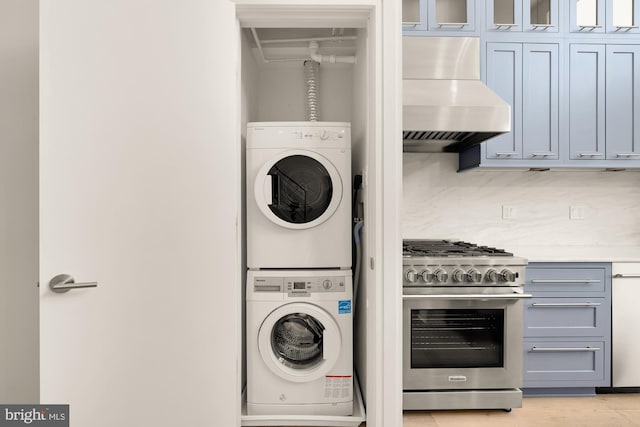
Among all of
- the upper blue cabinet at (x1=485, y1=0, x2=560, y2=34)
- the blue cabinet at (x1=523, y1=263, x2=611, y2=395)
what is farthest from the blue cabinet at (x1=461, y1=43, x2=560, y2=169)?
the blue cabinet at (x1=523, y1=263, x2=611, y2=395)

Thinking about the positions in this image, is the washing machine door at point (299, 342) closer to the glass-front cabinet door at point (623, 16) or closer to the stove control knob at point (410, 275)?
the stove control knob at point (410, 275)

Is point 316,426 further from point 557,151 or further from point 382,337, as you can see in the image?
point 557,151

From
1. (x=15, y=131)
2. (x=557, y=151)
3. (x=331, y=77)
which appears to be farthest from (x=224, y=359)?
(x=557, y=151)

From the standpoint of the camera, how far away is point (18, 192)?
157 centimetres

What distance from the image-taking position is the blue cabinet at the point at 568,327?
237 centimetres

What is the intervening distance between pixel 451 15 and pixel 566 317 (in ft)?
6.96

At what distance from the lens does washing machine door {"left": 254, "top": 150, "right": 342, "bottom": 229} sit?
2098 mm

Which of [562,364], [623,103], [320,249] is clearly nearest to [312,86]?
[320,249]

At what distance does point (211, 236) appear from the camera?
158 cm

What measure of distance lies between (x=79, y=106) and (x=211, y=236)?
2.16ft

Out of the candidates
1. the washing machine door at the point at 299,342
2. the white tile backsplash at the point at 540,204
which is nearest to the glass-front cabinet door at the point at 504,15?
the white tile backsplash at the point at 540,204

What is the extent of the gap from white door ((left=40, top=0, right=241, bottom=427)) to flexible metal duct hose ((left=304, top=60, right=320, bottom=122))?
101 cm

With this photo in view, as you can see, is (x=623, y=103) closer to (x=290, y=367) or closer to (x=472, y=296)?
(x=472, y=296)
